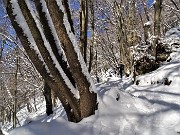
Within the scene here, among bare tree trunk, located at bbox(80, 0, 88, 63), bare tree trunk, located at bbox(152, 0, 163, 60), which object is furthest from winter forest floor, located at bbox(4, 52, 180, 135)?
bare tree trunk, located at bbox(80, 0, 88, 63)

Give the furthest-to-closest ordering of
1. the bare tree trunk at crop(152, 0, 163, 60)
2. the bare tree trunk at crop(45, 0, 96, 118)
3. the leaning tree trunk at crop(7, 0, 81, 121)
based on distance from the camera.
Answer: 1. the bare tree trunk at crop(152, 0, 163, 60)
2. the bare tree trunk at crop(45, 0, 96, 118)
3. the leaning tree trunk at crop(7, 0, 81, 121)

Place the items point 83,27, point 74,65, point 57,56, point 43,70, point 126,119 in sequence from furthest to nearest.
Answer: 1. point 83,27
2. point 126,119
3. point 57,56
4. point 74,65
5. point 43,70

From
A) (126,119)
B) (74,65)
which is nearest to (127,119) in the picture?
(126,119)

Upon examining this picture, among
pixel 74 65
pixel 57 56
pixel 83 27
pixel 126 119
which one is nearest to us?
pixel 74 65

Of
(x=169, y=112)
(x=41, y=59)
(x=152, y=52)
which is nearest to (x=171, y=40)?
(x=152, y=52)

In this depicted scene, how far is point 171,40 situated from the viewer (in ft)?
30.5

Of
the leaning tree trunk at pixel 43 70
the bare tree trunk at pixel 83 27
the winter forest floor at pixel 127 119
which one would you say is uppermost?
the bare tree trunk at pixel 83 27

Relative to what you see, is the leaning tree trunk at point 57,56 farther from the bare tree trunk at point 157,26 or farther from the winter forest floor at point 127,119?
the bare tree trunk at point 157,26

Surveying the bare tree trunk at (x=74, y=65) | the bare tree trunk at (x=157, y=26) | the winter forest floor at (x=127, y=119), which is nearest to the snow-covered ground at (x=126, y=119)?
the winter forest floor at (x=127, y=119)

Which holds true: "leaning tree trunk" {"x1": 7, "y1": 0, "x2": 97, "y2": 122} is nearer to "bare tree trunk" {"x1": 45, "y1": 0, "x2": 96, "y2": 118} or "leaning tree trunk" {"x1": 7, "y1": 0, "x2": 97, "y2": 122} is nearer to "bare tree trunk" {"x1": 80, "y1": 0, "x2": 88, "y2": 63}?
"bare tree trunk" {"x1": 45, "y1": 0, "x2": 96, "y2": 118}

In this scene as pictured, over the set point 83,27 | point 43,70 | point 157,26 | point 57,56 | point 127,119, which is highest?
point 83,27

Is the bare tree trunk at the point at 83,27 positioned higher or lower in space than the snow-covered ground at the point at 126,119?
higher

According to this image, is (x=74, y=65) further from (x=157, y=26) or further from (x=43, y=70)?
(x=157, y=26)

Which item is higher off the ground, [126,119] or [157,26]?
[157,26]
